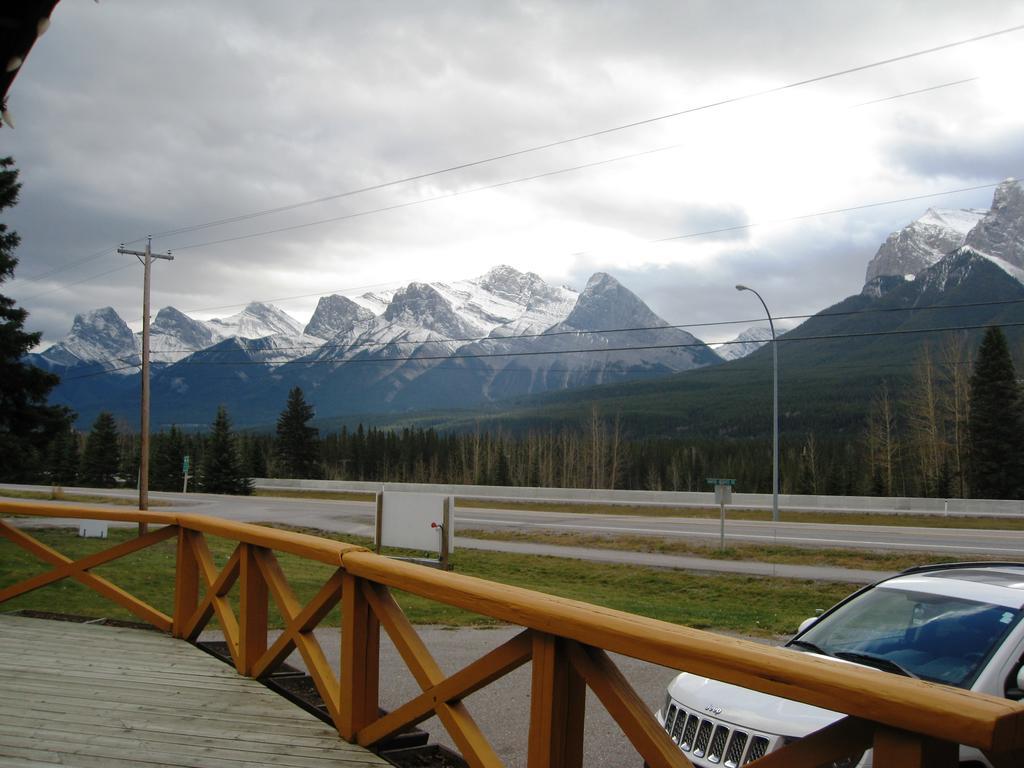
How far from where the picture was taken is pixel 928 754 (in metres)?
2.24

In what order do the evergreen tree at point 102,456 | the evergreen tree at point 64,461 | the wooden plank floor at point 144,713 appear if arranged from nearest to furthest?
the wooden plank floor at point 144,713, the evergreen tree at point 102,456, the evergreen tree at point 64,461

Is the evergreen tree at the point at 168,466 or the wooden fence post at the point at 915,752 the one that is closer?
the wooden fence post at the point at 915,752

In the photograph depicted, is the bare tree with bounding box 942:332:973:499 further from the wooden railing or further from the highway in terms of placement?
the wooden railing

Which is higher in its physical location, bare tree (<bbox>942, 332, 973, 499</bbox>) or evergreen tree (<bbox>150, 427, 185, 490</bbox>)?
bare tree (<bbox>942, 332, 973, 499</bbox>)

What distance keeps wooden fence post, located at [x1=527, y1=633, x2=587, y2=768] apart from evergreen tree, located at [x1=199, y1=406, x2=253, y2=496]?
55.5 metres

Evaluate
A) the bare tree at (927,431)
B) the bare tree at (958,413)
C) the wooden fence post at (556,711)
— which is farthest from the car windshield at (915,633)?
the bare tree at (927,431)

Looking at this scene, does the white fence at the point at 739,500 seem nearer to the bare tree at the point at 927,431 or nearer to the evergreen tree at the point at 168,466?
the evergreen tree at the point at 168,466

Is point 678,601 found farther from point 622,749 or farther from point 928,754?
point 928,754

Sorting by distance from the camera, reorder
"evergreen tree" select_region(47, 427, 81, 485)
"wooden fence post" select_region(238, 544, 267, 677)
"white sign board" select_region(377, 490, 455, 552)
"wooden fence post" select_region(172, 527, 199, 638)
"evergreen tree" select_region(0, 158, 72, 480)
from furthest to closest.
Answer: "evergreen tree" select_region(47, 427, 81, 485) → "evergreen tree" select_region(0, 158, 72, 480) → "white sign board" select_region(377, 490, 455, 552) → "wooden fence post" select_region(172, 527, 199, 638) → "wooden fence post" select_region(238, 544, 267, 677)

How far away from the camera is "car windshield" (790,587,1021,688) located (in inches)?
204

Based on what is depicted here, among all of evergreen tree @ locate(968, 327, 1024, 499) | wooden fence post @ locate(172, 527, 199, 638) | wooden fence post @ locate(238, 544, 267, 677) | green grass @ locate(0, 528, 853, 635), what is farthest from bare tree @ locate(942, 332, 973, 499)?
wooden fence post @ locate(238, 544, 267, 677)

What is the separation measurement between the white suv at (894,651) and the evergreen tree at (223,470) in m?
53.7

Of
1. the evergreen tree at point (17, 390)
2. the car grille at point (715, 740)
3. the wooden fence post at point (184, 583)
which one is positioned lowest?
the car grille at point (715, 740)

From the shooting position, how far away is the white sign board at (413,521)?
68.6 ft
